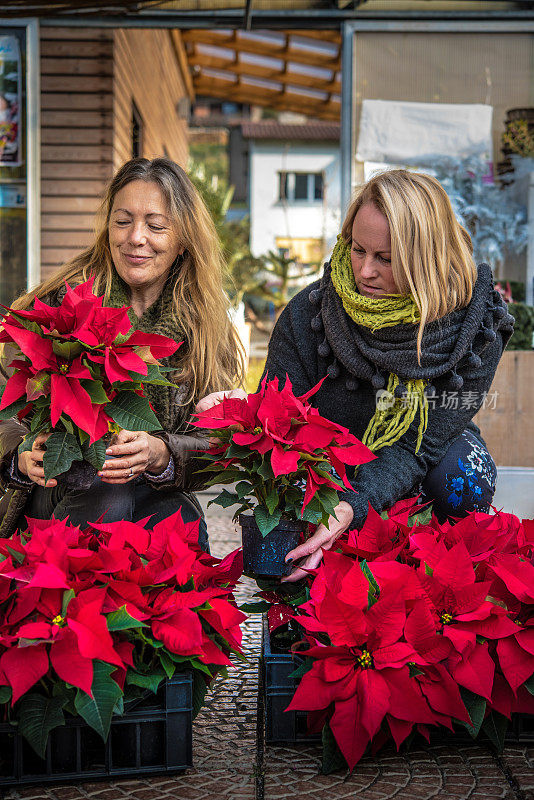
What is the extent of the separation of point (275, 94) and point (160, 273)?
29.4 ft

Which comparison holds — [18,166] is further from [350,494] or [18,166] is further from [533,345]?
[350,494]

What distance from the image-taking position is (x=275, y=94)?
1055cm

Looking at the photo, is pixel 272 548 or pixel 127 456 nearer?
pixel 272 548

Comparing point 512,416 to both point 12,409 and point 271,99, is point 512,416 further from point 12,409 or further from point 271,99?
point 271,99

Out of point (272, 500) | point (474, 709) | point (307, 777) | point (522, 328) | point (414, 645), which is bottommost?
point (307, 777)

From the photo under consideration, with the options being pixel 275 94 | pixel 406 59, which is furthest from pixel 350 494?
pixel 275 94

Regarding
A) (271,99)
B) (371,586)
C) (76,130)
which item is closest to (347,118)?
(76,130)

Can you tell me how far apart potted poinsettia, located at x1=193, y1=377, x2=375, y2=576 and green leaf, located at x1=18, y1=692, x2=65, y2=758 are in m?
0.42

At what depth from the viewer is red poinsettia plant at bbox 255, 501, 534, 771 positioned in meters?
1.35

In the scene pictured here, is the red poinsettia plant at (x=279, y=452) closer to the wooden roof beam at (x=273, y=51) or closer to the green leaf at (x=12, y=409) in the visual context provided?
the green leaf at (x=12, y=409)

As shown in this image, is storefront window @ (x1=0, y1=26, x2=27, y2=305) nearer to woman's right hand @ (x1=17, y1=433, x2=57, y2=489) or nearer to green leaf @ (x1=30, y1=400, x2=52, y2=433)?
woman's right hand @ (x1=17, y1=433, x2=57, y2=489)

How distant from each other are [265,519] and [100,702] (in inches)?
16.4

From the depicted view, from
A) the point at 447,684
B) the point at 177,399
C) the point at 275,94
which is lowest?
the point at 447,684

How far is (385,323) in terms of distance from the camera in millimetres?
2053
